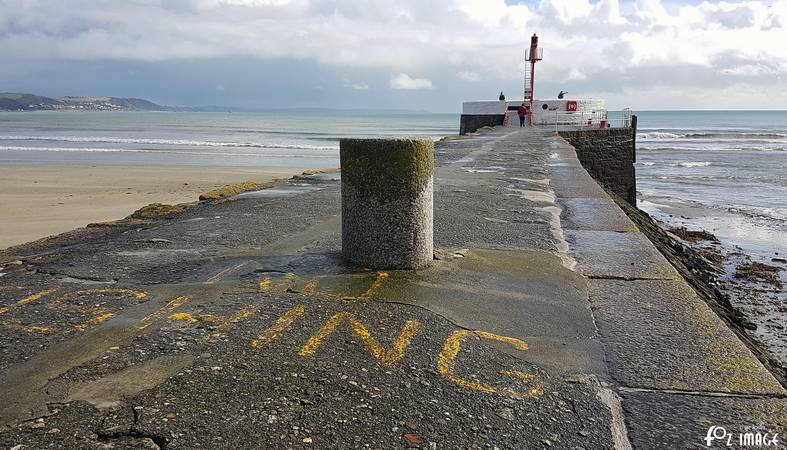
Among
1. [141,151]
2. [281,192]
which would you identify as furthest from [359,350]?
[141,151]

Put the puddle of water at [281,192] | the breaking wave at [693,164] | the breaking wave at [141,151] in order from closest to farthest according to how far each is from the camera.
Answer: the puddle of water at [281,192]
the breaking wave at [141,151]
the breaking wave at [693,164]

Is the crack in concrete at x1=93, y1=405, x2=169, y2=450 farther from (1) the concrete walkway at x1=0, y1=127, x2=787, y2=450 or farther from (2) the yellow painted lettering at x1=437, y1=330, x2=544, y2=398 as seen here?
(2) the yellow painted lettering at x1=437, y1=330, x2=544, y2=398

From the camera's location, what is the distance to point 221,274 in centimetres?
435

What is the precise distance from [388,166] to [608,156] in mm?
21011

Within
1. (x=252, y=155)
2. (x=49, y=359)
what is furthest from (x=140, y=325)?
(x=252, y=155)

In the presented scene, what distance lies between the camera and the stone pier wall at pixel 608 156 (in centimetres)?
2191

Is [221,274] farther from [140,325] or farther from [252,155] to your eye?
[252,155]

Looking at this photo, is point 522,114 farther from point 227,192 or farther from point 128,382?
point 128,382

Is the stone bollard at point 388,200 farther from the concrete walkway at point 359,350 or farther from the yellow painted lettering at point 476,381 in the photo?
the yellow painted lettering at point 476,381

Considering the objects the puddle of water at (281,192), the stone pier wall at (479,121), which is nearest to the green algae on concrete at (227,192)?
the puddle of water at (281,192)

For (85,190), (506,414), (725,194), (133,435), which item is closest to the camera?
(133,435)

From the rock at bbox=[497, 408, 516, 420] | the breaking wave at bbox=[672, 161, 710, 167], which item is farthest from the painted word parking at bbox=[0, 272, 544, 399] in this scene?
the breaking wave at bbox=[672, 161, 710, 167]

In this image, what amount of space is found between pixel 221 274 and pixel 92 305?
88cm

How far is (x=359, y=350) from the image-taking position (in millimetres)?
3061
